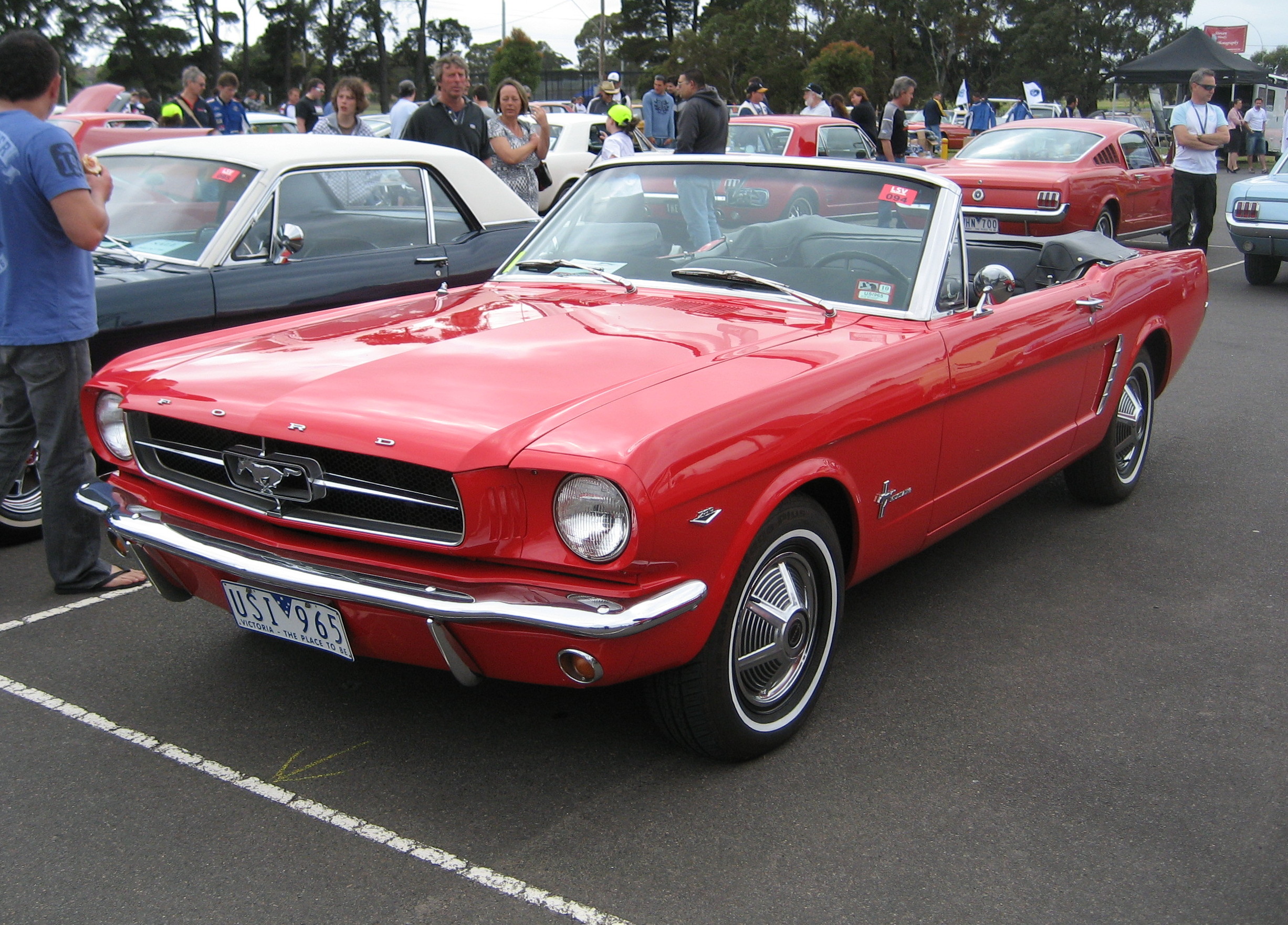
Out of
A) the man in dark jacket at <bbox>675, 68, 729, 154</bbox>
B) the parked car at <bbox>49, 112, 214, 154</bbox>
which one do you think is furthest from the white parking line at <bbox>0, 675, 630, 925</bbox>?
the parked car at <bbox>49, 112, 214, 154</bbox>

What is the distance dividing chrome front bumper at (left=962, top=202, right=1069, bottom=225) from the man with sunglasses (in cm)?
109

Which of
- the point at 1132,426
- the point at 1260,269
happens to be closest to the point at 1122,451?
the point at 1132,426

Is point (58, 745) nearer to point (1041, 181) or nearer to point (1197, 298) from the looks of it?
point (1197, 298)

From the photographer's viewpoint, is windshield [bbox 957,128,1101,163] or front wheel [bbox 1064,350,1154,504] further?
windshield [bbox 957,128,1101,163]

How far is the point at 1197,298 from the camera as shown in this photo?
18.6 feet

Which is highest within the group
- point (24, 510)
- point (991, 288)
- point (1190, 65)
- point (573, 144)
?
point (1190, 65)

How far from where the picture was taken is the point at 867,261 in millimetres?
3848

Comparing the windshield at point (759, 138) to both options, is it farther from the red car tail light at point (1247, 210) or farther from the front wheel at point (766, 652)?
the front wheel at point (766, 652)

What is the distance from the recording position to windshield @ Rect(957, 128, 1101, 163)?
1200cm

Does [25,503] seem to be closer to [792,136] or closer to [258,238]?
[258,238]

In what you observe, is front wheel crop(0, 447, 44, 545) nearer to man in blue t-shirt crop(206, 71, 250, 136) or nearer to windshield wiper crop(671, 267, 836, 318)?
windshield wiper crop(671, 267, 836, 318)

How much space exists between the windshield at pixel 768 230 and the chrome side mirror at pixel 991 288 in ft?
0.81

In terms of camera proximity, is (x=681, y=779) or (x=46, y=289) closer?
(x=681, y=779)

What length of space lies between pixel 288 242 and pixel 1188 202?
9.02 metres
